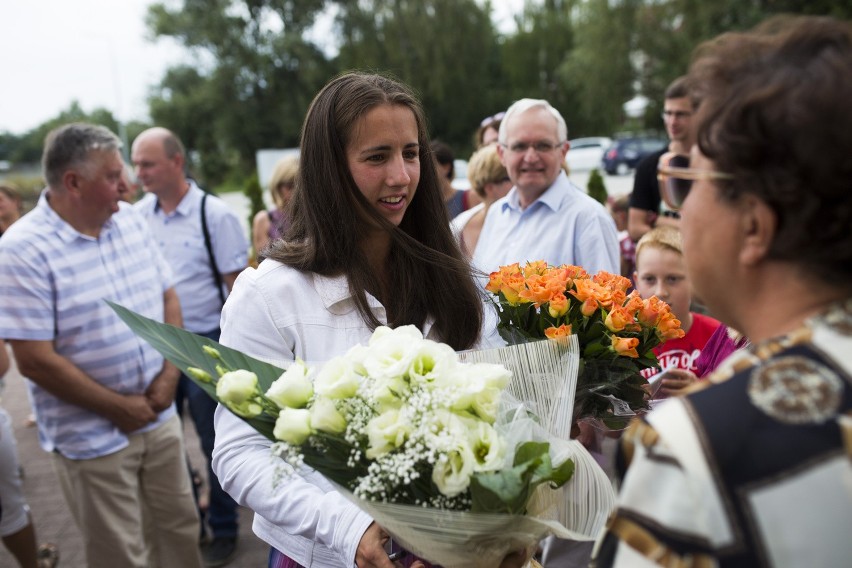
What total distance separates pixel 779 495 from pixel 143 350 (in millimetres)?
3227

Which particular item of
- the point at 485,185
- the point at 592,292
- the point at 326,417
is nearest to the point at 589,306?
the point at 592,292

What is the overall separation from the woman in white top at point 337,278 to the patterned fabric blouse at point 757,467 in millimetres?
1030

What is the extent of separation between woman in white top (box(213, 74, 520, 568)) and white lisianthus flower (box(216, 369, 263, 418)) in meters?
0.50

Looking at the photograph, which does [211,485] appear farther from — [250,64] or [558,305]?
[250,64]

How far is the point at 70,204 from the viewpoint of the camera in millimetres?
3406

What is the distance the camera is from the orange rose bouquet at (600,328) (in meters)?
1.92

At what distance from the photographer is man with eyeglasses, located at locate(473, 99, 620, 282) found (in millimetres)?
3795

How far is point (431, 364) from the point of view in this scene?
4.65 feet

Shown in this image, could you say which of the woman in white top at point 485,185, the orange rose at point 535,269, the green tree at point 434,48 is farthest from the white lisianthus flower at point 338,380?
the green tree at point 434,48

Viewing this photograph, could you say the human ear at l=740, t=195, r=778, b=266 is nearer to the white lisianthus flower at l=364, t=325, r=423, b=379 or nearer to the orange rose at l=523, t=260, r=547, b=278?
the white lisianthus flower at l=364, t=325, r=423, b=379

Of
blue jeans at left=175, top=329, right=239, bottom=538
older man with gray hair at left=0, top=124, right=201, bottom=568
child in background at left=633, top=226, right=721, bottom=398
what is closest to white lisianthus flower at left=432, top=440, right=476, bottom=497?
child in background at left=633, top=226, right=721, bottom=398

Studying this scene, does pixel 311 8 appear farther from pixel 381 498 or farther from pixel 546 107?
pixel 381 498

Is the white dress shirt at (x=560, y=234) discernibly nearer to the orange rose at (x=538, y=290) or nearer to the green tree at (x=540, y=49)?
the orange rose at (x=538, y=290)

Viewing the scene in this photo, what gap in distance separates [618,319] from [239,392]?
1.01 meters
